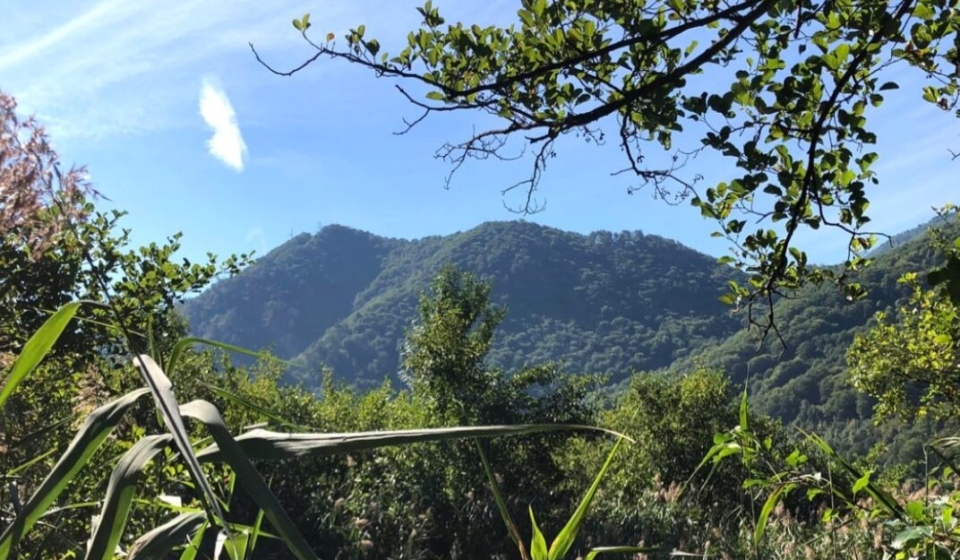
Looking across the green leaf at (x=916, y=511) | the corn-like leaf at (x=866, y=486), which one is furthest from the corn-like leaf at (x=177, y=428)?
the green leaf at (x=916, y=511)

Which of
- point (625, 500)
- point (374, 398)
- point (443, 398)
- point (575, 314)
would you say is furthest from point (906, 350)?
point (575, 314)

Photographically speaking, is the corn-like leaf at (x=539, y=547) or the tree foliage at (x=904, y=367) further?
the tree foliage at (x=904, y=367)

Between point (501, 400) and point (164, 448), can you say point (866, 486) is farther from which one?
point (501, 400)

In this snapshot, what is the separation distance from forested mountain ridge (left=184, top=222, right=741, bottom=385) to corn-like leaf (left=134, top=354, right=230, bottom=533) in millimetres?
100551

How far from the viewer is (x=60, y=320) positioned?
1.62 feet

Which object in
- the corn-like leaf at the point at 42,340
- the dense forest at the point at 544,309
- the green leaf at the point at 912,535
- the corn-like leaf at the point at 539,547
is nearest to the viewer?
the corn-like leaf at the point at 42,340

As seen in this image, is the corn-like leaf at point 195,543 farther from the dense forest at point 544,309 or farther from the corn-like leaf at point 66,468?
the dense forest at point 544,309

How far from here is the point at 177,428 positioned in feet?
1.23

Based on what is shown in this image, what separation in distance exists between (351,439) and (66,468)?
0.16 metres

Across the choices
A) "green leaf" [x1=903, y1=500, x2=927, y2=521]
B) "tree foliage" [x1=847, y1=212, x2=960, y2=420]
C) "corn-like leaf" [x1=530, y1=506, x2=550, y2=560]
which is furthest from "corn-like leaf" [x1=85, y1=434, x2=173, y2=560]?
"tree foliage" [x1=847, y1=212, x2=960, y2=420]

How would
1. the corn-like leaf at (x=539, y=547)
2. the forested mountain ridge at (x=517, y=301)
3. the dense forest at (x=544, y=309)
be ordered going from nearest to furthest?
the corn-like leaf at (x=539, y=547) → the dense forest at (x=544, y=309) → the forested mountain ridge at (x=517, y=301)

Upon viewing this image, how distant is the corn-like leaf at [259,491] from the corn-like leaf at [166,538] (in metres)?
0.12

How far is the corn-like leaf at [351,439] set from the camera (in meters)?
0.43

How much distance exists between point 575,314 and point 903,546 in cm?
14805
